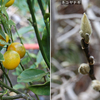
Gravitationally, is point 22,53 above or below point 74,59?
above

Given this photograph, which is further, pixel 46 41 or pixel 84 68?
pixel 46 41

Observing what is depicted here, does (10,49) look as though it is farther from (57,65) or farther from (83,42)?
(57,65)

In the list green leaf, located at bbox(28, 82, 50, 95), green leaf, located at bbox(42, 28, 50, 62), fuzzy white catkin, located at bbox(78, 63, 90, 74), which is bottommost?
green leaf, located at bbox(28, 82, 50, 95)

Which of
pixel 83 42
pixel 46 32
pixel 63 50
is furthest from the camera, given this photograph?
pixel 63 50

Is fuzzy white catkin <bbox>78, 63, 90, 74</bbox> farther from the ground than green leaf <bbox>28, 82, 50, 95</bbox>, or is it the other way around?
fuzzy white catkin <bbox>78, 63, 90, 74</bbox>

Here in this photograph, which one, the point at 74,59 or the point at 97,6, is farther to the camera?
the point at 74,59

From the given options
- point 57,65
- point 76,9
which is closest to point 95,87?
point 76,9

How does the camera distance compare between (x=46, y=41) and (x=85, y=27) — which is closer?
(x=85, y=27)

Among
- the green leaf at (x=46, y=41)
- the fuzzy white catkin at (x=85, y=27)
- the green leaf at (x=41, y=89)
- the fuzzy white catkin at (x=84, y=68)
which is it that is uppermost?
the fuzzy white catkin at (x=85, y=27)
